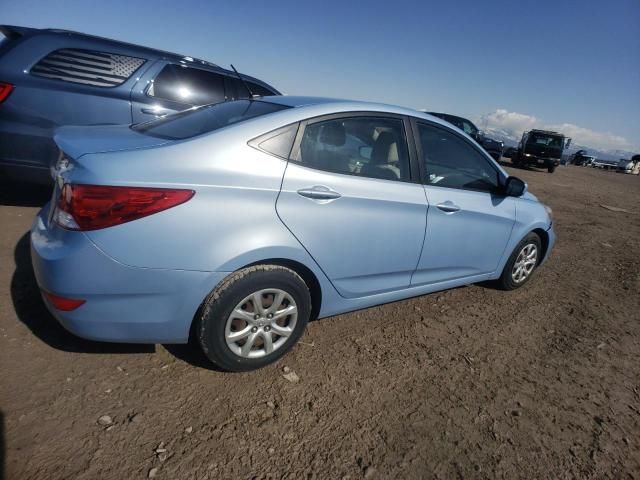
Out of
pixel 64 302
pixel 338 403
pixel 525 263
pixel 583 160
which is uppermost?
pixel 64 302

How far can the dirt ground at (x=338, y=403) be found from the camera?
1.82 meters

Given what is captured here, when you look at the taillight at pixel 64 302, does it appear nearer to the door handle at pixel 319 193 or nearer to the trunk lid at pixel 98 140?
the trunk lid at pixel 98 140

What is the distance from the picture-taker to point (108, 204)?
1819mm

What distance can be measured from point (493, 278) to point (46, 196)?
5.26m

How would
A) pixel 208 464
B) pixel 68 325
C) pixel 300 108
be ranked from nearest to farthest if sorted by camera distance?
pixel 208 464 < pixel 68 325 < pixel 300 108

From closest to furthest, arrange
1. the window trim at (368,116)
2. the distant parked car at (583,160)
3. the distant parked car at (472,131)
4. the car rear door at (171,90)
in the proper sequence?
the window trim at (368,116)
the car rear door at (171,90)
the distant parked car at (472,131)
the distant parked car at (583,160)

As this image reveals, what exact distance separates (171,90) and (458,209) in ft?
11.8

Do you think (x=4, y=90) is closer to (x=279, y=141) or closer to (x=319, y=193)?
(x=279, y=141)

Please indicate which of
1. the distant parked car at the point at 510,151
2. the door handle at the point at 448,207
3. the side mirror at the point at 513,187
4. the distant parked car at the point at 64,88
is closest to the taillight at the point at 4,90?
the distant parked car at the point at 64,88

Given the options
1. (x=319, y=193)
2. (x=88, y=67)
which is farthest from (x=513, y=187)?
(x=88, y=67)

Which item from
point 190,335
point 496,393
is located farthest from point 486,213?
point 190,335

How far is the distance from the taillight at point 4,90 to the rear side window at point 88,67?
249 mm

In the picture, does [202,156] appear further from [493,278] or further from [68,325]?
[493,278]

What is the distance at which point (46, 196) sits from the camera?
Answer: 489 cm
